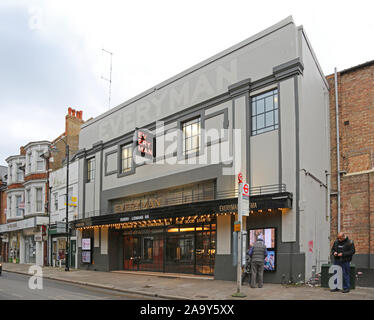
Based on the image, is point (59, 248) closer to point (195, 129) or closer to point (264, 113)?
point (195, 129)

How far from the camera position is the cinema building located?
48.9 ft

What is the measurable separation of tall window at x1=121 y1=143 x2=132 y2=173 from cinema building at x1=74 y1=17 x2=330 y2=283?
0.06 m

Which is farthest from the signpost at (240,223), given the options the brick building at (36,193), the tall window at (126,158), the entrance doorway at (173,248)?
the brick building at (36,193)

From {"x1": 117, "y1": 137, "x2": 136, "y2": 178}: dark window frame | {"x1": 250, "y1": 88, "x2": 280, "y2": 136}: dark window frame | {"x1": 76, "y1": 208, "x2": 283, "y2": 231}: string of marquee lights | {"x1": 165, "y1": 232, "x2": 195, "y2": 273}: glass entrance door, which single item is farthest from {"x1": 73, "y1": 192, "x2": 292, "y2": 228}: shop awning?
{"x1": 250, "y1": 88, "x2": 280, "y2": 136}: dark window frame

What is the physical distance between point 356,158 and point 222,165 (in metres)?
6.55

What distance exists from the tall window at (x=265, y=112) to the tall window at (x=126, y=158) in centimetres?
921

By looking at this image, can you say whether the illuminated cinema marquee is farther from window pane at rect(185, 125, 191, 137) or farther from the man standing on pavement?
the man standing on pavement

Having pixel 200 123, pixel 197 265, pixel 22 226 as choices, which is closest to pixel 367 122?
pixel 200 123

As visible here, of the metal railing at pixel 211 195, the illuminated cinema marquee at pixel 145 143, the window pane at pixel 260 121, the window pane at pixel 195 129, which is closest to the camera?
the metal railing at pixel 211 195

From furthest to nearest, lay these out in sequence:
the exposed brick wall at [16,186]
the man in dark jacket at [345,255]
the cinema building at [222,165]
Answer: the exposed brick wall at [16,186], the cinema building at [222,165], the man in dark jacket at [345,255]

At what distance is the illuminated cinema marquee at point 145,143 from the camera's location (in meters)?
20.4

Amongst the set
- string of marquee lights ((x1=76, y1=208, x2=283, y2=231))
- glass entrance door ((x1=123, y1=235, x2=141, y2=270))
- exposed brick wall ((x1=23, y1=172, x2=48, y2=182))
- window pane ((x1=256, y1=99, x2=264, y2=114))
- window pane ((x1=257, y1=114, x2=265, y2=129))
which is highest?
window pane ((x1=256, y1=99, x2=264, y2=114))

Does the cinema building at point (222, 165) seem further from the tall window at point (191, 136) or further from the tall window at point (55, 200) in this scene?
the tall window at point (55, 200)

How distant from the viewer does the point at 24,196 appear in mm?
35281
